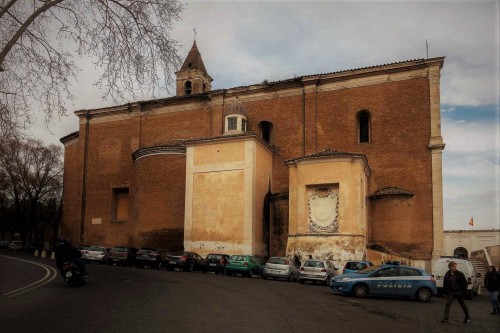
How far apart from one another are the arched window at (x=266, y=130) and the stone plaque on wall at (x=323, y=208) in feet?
30.0

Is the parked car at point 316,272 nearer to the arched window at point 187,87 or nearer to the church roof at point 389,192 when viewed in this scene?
the church roof at point 389,192

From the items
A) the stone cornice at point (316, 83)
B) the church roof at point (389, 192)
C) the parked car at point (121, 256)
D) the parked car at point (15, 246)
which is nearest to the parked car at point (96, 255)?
the parked car at point (121, 256)

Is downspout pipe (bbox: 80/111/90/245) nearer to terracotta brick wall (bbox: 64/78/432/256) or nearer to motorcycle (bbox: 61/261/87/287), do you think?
terracotta brick wall (bbox: 64/78/432/256)

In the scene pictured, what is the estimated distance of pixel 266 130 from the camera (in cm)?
4044

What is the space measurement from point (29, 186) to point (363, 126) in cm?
3442

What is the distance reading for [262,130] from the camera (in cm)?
4050

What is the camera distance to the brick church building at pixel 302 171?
1232 inches

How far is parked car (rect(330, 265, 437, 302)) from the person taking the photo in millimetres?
17344

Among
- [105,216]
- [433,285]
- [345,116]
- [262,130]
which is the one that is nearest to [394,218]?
[345,116]

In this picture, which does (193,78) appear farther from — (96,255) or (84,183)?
(96,255)

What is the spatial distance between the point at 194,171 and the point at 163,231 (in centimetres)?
536

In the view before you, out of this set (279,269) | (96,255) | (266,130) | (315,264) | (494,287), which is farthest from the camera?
(266,130)

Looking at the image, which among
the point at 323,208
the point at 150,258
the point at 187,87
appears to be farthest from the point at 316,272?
the point at 187,87

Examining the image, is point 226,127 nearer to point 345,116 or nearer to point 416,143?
point 345,116
